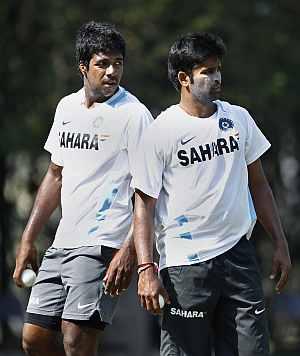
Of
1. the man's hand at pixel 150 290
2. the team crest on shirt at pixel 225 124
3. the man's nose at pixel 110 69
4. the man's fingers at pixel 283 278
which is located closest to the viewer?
the man's hand at pixel 150 290

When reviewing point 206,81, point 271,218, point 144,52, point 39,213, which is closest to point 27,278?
point 39,213

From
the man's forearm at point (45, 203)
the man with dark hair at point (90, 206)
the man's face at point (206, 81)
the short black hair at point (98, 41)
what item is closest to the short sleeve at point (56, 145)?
the man with dark hair at point (90, 206)

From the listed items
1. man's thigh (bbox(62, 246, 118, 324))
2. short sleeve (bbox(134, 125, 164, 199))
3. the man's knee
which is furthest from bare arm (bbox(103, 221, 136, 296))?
A: the man's knee

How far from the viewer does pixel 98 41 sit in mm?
7273

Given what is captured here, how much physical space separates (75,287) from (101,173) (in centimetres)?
69

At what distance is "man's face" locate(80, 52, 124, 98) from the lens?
724 centimetres

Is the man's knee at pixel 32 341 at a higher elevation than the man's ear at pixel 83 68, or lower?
lower

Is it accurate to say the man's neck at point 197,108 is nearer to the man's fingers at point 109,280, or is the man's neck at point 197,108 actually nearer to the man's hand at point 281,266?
the man's hand at point 281,266

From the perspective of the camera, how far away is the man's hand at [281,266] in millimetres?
6789

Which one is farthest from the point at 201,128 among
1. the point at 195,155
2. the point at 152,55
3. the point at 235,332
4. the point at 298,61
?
the point at 298,61

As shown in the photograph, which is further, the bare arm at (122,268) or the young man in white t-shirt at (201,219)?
the bare arm at (122,268)

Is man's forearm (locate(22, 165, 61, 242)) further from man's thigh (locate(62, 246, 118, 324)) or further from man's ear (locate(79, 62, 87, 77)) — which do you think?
man's ear (locate(79, 62, 87, 77))

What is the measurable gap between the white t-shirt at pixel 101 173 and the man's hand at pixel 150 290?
0.73m

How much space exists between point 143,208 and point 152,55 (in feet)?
37.0
